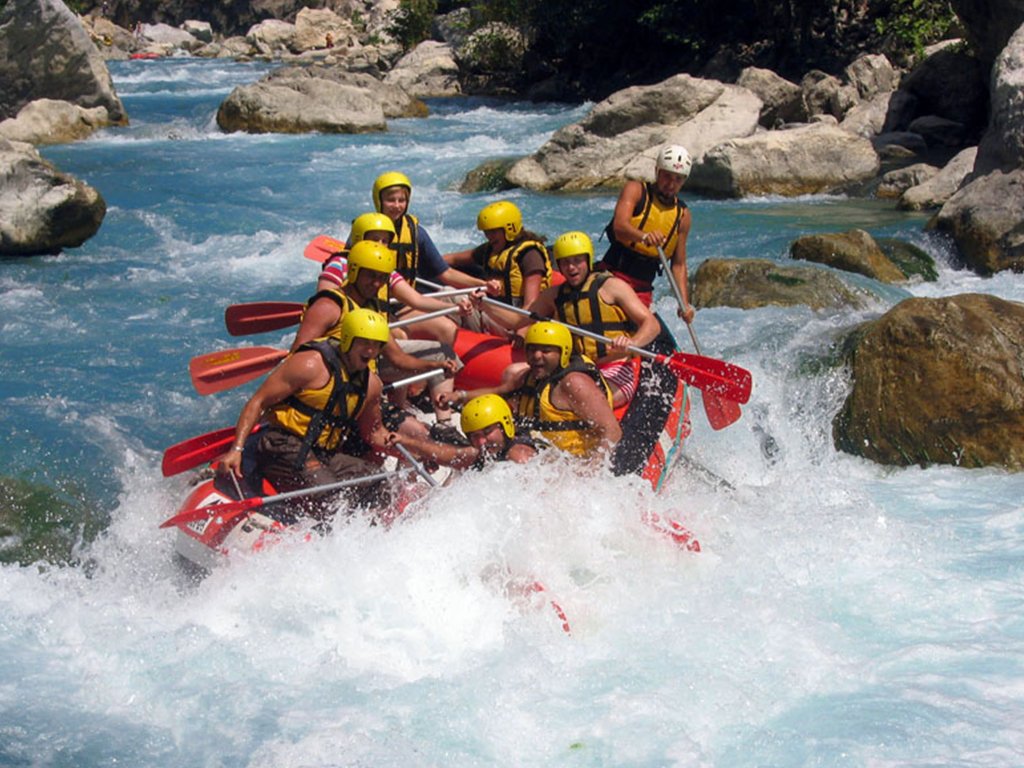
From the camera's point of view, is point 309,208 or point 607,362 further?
point 309,208

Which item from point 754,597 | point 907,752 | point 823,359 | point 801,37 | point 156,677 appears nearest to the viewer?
point 907,752

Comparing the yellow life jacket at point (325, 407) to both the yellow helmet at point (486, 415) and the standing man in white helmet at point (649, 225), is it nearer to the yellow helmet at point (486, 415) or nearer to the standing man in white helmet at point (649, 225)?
the yellow helmet at point (486, 415)

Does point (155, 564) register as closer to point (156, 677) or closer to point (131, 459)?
point (156, 677)

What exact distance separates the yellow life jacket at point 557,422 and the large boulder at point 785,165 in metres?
9.16

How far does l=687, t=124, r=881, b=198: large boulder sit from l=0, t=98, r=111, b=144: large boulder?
10.8 m

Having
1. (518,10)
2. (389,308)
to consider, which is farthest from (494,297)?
(518,10)

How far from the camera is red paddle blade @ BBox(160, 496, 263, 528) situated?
5348 mm

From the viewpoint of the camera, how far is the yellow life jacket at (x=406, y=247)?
720 cm

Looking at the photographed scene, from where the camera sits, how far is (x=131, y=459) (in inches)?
291

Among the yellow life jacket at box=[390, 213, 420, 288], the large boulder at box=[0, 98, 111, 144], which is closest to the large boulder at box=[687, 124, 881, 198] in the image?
the yellow life jacket at box=[390, 213, 420, 288]

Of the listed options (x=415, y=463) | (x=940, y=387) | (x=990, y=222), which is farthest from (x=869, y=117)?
(x=415, y=463)

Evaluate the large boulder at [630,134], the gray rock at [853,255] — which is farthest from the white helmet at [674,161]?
the large boulder at [630,134]

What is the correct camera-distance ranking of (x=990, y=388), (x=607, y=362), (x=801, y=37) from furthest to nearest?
(x=801, y=37), (x=990, y=388), (x=607, y=362)

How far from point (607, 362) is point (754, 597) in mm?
1743
